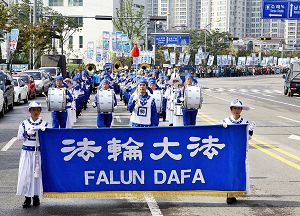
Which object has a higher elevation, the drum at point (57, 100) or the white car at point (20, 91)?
the drum at point (57, 100)

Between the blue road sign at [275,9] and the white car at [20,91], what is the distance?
1743 centimetres

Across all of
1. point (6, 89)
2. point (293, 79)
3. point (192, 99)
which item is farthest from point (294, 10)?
point (192, 99)

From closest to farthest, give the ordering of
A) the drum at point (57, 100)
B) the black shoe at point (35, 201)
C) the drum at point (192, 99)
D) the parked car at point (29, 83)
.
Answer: the black shoe at point (35, 201)
the drum at point (57, 100)
the drum at point (192, 99)
the parked car at point (29, 83)

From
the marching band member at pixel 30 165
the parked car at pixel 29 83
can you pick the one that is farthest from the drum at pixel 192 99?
the parked car at pixel 29 83

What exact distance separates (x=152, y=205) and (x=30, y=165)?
5.88 ft

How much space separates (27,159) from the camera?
934 centimetres

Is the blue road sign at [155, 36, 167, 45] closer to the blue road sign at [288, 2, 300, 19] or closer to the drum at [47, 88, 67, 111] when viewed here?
the blue road sign at [288, 2, 300, 19]

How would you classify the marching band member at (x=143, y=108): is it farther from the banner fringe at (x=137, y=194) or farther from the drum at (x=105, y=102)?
the banner fringe at (x=137, y=194)

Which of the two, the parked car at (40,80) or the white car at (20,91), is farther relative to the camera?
the parked car at (40,80)

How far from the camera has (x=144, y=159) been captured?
372 inches

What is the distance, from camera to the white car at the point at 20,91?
31.9m

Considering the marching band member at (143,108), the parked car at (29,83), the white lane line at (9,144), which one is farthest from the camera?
the parked car at (29,83)

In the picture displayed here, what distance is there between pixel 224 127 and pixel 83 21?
10293 centimetres

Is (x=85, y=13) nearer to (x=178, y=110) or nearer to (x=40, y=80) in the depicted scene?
(x=40, y=80)
